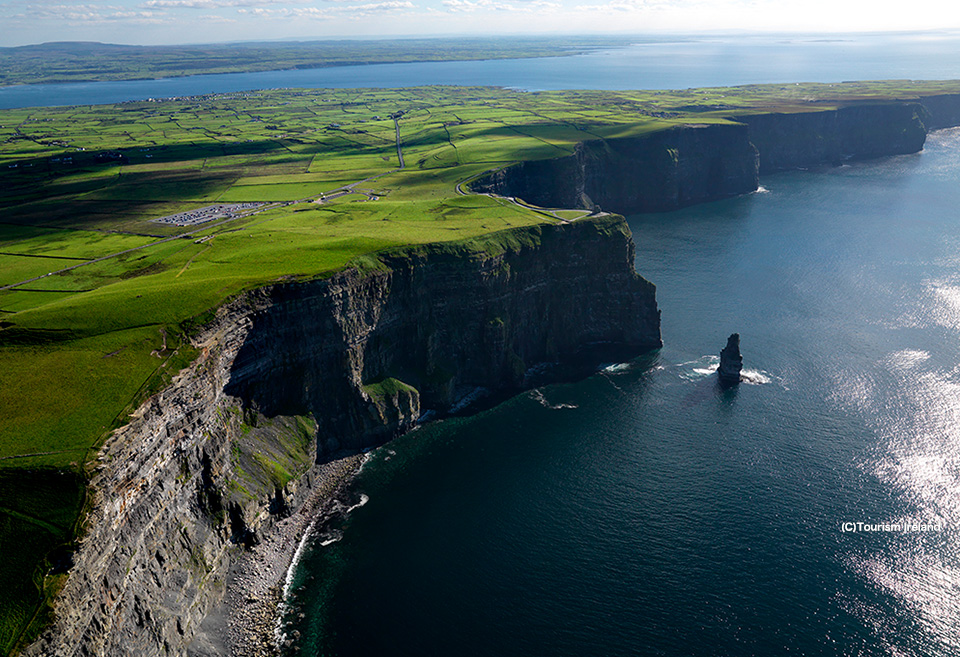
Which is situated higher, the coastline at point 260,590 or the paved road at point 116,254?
the paved road at point 116,254

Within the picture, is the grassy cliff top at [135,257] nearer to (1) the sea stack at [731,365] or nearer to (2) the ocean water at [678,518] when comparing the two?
(2) the ocean water at [678,518]

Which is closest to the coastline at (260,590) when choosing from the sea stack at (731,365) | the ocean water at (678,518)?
the ocean water at (678,518)

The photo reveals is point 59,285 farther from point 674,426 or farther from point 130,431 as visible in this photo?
point 674,426

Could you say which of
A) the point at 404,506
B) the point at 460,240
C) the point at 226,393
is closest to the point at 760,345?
the point at 460,240

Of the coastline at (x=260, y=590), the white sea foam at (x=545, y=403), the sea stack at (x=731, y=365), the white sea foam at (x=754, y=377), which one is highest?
the sea stack at (x=731, y=365)

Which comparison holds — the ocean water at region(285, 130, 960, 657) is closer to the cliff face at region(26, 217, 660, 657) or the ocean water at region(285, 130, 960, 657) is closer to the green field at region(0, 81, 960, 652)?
the cliff face at region(26, 217, 660, 657)

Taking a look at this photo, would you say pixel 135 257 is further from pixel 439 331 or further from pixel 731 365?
pixel 731 365

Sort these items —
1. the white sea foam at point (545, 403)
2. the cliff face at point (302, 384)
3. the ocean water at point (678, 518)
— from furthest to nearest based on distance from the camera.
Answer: the white sea foam at point (545, 403)
the ocean water at point (678, 518)
the cliff face at point (302, 384)
